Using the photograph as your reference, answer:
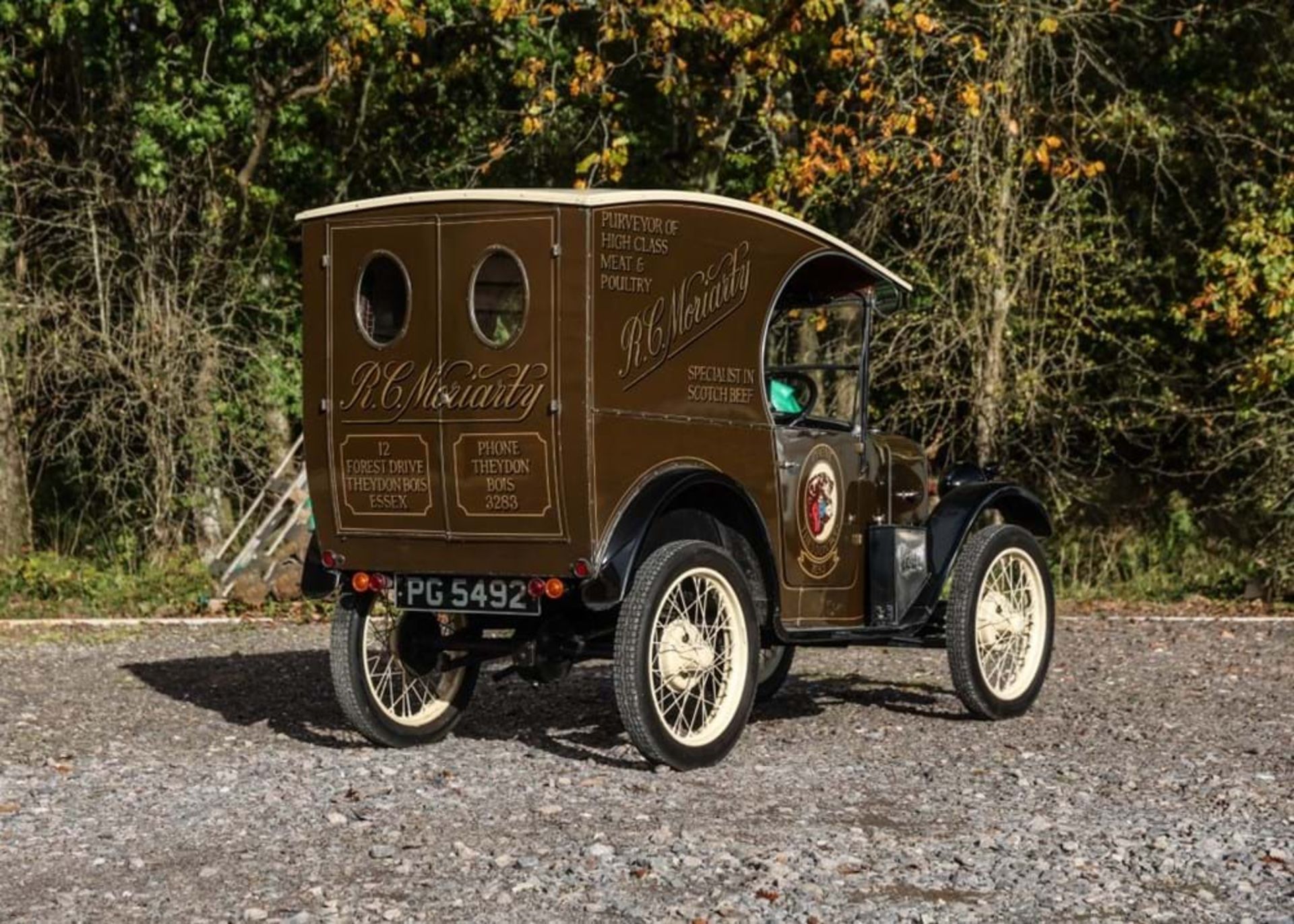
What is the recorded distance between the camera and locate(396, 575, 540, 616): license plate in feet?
25.6

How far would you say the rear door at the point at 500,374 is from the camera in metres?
7.52

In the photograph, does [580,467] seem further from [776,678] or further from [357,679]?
[776,678]

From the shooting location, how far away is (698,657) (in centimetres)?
789

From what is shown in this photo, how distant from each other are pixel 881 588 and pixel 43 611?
850 cm

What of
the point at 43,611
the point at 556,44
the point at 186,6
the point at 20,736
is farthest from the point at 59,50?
the point at 20,736

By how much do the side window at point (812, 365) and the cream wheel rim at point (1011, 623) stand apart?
106 cm

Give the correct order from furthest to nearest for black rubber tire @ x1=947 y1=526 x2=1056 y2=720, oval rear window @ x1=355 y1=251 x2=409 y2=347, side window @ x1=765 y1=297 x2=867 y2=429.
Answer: side window @ x1=765 y1=297 x2=867 y2=429 → black rubber tire @ x1=947 y1=526 x2=1056 y2=720 → oval rear window @ x1=355 y1=251 x2=409 y2=347

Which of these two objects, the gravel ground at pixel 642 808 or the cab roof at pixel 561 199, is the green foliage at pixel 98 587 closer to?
the gravel ground at pixel 642 808

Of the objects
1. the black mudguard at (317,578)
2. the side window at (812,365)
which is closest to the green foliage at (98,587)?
the side window at (812,365)

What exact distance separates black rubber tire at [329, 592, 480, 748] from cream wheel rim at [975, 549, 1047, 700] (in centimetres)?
267

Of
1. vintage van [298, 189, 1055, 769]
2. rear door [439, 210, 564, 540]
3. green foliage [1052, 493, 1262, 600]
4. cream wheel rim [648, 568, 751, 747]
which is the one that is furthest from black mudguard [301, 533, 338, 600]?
green foliage [1052, 493, 1262, 600]

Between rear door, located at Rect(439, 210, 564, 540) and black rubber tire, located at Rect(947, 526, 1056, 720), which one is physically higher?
rear door, located at Rect(439, 210, 564, 540)

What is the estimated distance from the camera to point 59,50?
19250 millimetres

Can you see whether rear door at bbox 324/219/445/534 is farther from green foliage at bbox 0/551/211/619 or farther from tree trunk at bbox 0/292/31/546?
tree trunk at bbox 0/292/31/546
